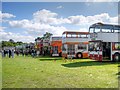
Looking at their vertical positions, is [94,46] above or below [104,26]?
below

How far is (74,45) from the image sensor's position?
43.0m

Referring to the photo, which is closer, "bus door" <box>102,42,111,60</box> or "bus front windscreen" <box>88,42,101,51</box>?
"bus front windscreen" <box>88,42,101,51</box>

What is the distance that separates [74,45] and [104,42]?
10436mm

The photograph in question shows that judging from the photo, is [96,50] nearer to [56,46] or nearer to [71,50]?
[71,50]

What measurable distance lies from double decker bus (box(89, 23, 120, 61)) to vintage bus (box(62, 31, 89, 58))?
897 centimetres

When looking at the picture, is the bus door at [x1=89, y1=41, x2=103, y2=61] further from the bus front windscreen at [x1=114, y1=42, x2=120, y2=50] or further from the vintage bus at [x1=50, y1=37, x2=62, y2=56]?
the vintage bus at [x1=50, y1=37, x2=62, y2=56]

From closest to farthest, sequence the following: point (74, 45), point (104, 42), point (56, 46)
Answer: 1. point (104, 42)
2. point (74, 45)
3. point (56, 46)

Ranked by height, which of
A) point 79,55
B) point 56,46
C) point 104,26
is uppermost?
point 104,26

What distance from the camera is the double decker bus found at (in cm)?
3250

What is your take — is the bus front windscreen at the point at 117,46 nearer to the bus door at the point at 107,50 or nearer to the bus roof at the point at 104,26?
the bus door at the point at 107,50

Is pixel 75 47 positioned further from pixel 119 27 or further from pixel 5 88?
pixel 5 88

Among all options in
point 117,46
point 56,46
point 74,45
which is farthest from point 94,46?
point 56,46

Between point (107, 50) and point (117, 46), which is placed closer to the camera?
point (117, 46)

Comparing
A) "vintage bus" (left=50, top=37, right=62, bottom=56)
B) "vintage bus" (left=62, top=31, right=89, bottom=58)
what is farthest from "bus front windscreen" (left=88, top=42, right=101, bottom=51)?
"vintage bus" (left=50, top=37, right=62, bottom=56)
